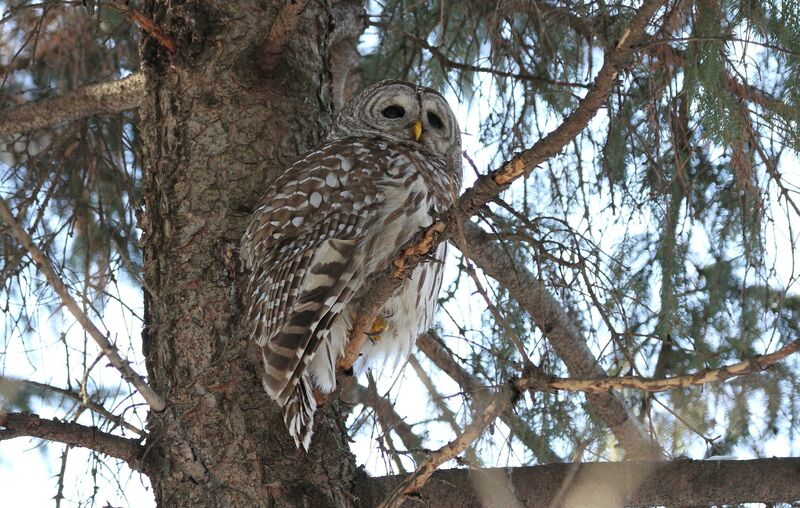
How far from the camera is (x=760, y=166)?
279cm

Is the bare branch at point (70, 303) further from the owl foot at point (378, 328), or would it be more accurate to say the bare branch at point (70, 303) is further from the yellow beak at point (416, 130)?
the yellow beak at point (416, 130)

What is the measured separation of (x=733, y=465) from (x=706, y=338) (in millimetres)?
723

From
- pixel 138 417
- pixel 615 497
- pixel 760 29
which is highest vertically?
pixel 760 29

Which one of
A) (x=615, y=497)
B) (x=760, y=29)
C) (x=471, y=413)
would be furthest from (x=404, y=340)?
(x=760, y=29)

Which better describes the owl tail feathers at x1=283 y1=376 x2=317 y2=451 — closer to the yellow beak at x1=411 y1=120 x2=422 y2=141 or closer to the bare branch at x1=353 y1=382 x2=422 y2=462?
the bare branch at x1=353 y1=382 x2=422 y2=462

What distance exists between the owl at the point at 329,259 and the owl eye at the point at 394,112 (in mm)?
351

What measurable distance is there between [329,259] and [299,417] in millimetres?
436

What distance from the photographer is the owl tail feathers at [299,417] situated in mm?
2541

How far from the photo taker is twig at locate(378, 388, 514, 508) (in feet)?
5.80

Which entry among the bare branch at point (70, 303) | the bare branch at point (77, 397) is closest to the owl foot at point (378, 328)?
the bare branch at point (77, 397)

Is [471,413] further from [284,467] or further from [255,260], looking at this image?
[255,260]

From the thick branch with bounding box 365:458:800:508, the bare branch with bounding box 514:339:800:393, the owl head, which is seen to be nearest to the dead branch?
the owl head

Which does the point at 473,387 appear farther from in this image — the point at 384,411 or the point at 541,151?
the point at 541,151

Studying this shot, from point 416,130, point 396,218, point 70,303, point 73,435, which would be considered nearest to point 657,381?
point 70,303
